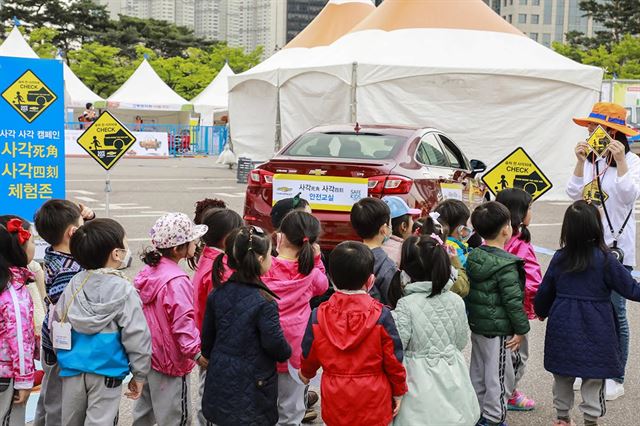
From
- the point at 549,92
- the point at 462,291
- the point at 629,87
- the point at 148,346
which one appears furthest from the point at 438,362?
the point at 629,87

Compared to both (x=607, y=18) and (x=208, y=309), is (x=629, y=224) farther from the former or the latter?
(x=607, y=18)

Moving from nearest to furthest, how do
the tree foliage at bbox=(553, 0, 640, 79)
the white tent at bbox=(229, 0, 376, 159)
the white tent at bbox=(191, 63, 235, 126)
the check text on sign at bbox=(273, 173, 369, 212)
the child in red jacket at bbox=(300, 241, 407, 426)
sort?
the child in red jacket at bbox=(300, 241, 407, 426) < the check text on sign at bbox=(273, 173, 369, 212) < the white tent at bbox=(229, 0, 376, 159) < the white tent at bbox=(191, 63, 235, 126) < the tree foliage at bbox=(553, 0, 640, 79)

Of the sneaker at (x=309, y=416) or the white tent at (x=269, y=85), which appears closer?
the sneaker at (x=309, y=416)

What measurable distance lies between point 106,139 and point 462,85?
8596 mm

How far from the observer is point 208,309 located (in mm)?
3789

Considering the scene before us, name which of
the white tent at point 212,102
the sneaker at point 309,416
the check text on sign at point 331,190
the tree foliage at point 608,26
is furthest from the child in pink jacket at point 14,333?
the tree foliage at point 608,26

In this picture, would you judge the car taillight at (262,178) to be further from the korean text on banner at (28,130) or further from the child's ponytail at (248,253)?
the child's ponytail at (248,253)

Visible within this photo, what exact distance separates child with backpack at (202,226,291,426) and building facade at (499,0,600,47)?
141052 mm

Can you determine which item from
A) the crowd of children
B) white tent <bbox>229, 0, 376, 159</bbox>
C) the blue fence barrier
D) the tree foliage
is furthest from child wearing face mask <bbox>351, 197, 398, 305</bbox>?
the tree foliage

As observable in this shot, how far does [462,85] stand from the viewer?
17.1 metres

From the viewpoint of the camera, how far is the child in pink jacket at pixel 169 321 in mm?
3885

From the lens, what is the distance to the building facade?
138375mm

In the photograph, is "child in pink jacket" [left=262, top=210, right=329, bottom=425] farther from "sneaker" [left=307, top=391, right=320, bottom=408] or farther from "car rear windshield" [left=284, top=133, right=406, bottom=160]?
"car rear windshield" [left=284, top=133, right=406, bottom=160]

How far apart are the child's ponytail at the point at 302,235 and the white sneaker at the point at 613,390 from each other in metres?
2.39
